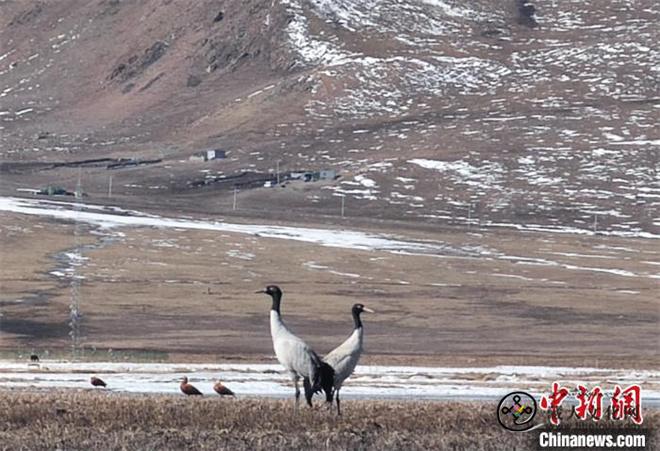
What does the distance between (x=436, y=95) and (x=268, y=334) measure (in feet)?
431

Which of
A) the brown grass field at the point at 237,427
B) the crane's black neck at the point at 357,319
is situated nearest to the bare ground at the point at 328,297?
the crane's black neck at the point at 357,319

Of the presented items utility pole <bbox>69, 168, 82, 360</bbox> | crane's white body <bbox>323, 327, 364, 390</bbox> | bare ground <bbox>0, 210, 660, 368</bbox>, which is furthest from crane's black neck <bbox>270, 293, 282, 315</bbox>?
bare ground <bbox>0, 210, 660, 368</bbox>

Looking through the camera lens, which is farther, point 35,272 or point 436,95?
point 436,95

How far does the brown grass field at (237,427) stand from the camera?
20.9m

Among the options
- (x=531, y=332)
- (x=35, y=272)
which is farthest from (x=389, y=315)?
(x=35, y=272)

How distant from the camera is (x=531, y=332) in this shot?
59938mm

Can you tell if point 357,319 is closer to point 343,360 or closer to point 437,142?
point 343,360

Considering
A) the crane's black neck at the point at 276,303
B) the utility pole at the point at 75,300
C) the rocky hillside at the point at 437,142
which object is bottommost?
the utility pole at the point at 75,300

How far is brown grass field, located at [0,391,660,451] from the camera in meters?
20.9

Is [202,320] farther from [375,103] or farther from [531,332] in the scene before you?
[375,103]

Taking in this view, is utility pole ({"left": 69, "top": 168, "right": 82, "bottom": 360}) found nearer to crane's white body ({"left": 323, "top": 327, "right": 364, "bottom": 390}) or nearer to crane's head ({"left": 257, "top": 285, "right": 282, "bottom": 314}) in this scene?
crane's head ({"left": 257, "top": 285, "right": 282, "bottom": 314})

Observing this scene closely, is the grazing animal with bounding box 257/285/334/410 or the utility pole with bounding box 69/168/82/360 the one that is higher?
the grazing animal with bounding box 257/285/334/410

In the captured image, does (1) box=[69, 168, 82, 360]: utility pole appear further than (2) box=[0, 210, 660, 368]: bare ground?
No

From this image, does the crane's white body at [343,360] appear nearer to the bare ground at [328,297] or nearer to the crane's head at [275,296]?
the crane's head at [275,296]
